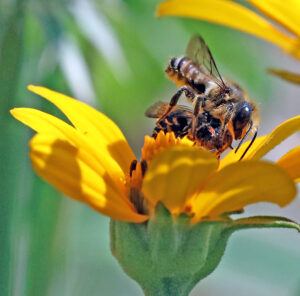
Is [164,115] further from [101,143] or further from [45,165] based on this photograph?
[45,165]

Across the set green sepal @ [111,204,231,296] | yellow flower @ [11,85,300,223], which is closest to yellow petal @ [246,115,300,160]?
yellow flower @ [11,85,300,223]

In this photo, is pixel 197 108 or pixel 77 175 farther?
pixel 197 108

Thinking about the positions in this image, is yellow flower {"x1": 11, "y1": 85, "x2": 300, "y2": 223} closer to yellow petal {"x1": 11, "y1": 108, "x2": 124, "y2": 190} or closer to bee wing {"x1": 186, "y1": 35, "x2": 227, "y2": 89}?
yellow petal {"x1": 11, "y1": 108, "x2": 124, "y2": 190}

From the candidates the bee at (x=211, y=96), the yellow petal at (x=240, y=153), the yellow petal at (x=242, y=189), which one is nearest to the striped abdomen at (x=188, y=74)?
the bee at (x=211, y=96)

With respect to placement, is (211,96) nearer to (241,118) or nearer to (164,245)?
(241,118)

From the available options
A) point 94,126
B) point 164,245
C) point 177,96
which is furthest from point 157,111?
point 164,245

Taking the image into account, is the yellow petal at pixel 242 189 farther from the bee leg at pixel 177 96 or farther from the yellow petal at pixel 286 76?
the bee leg at pixel 177 96
